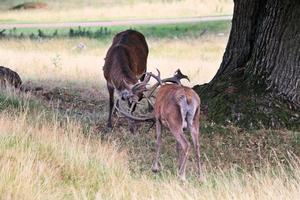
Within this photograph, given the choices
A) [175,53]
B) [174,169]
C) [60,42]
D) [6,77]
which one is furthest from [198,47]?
[174,169]

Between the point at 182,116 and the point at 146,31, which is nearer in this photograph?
the point at 182,116

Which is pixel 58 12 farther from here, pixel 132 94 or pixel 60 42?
pixel 132 94

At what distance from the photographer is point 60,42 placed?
28.6 m

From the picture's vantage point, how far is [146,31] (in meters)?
33.2

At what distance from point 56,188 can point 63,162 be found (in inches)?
35.7

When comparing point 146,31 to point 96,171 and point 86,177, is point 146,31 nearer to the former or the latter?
point 96,171

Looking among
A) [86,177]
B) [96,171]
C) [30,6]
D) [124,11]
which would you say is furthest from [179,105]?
[30,6]

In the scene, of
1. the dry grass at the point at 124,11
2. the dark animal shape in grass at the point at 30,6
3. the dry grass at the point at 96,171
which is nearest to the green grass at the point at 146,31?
the dry grass at the point at 124,11

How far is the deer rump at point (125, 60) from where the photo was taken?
12039mm

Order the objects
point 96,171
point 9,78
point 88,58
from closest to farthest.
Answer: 1. point 96,171
2. point 9,78
3. point 88,58

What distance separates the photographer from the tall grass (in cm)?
725

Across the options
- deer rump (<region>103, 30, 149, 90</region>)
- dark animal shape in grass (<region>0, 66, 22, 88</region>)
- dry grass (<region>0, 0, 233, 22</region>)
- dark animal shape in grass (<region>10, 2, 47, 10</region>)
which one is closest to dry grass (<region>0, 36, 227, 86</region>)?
dark animal shape in grass (<region>0, 66, 22, 88</region>)

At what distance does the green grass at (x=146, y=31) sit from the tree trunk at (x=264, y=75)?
18.3m

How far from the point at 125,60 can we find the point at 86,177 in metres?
4.84
